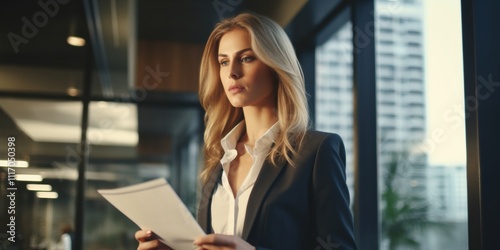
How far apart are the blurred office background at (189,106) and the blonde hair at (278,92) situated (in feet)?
0.95

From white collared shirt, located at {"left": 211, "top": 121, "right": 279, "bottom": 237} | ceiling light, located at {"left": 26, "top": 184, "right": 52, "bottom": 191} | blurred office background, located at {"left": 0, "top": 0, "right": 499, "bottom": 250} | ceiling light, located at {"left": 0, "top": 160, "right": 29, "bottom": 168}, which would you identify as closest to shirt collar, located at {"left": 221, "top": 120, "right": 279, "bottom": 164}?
white collared shirt, located at {"left": 211, "top": 121, "right": 279, "bottom": 237}

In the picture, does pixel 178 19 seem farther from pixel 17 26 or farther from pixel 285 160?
pixel 285 160

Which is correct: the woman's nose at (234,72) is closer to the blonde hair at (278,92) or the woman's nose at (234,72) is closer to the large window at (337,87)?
the blonde hair at (278,92)

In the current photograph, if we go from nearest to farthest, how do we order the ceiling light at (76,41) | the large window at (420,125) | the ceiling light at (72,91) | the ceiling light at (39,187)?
the large window at (420,125) < the ceiling light at (39,187) < the ceiling light at (76,41) < the ceiling light at (72,91)

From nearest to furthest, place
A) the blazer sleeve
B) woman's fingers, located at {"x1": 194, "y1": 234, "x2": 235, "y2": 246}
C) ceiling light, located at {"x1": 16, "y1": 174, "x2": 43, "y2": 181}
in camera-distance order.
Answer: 1. woman's fingers, located at {"x1": 194, "y1": 234, "x2": 235, "y2": 246}
2. the blazer sleeve
3. ceiling light, located at {"x1": 16, "y1": 174, "x2": 43, "y2": 181}

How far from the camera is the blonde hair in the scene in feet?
4.89

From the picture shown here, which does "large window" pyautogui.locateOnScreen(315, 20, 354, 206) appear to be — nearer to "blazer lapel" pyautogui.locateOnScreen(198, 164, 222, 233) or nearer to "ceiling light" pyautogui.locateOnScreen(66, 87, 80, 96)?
"ceiling light" pyautogui.locateOnScreen(66, 87, 80, 96)

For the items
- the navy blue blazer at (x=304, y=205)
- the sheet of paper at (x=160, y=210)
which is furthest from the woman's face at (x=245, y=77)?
the sheet of paper at (x=160, y=210)

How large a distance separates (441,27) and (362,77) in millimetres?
996

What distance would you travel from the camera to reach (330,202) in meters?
1.37

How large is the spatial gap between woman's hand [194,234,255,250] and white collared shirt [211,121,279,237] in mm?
197

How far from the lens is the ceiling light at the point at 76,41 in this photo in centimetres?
507

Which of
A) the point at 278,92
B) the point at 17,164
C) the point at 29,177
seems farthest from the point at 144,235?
the point at 29,177

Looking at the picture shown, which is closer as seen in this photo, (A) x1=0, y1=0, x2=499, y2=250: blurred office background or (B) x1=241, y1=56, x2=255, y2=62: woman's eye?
(B) x1=241, y1=56, x2=255, y2=62: woman's eye
